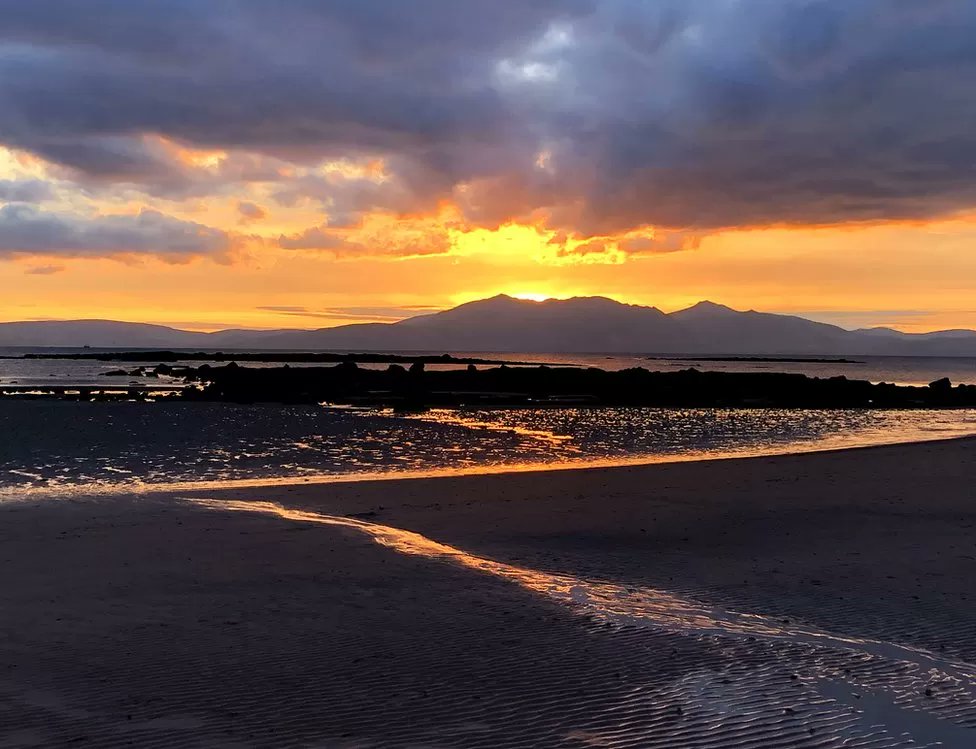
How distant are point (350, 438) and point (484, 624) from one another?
22.1 meters

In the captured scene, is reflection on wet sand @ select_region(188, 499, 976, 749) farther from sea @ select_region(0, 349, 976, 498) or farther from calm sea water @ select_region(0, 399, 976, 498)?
calm sea water @ select_region(0, 399, 976, 498)

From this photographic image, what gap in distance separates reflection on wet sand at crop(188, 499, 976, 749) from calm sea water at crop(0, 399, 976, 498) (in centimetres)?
1301

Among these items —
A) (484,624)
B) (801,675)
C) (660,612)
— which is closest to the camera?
(801,675)

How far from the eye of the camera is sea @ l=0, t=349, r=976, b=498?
2280cm

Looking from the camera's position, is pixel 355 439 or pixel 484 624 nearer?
pixel 484 624

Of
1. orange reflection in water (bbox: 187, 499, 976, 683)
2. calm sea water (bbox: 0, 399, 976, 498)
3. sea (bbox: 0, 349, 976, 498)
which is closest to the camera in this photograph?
orange reflection in water (bbox: 187, 499, 976, 683)

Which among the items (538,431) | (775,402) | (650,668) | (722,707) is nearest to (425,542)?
(650,668)

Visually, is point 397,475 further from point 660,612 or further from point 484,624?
point 484,624

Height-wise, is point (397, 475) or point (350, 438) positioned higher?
point (350, 438)

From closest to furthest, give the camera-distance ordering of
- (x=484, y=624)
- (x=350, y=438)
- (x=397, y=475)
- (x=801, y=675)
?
(x=801, y=675) → (x=484, y=624) → (x=397, y=475) → (x=350, y=438)

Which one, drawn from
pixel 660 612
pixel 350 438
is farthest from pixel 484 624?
pixel 350 438

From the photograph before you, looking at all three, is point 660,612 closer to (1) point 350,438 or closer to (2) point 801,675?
(2) point 801,675

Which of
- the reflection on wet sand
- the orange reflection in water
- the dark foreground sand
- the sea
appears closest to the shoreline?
the sea

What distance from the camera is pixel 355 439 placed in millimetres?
30844
